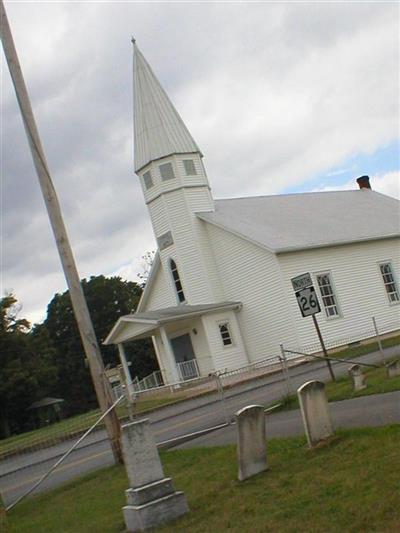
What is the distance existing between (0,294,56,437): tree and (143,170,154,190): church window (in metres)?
23.6

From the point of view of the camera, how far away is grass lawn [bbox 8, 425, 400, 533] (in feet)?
23.7

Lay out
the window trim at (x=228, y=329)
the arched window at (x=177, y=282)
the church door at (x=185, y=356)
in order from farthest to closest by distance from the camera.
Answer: the arched window at (x=177, y=282) < the church door at (x=185, y=356) < the window trim at (x=228, y=329)

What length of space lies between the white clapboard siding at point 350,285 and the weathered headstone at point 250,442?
22572mm

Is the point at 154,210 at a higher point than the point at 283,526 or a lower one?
higher

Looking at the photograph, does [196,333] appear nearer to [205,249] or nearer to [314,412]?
[205,249]

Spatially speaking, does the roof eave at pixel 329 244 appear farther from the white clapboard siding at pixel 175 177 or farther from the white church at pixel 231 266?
the white clapboard siding at pixel 175 177

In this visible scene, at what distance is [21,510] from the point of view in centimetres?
1351

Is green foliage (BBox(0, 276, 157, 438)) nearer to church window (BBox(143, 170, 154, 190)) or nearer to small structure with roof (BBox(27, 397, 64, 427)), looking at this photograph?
small structure with roof (BBox(27, 397, 64, 427))

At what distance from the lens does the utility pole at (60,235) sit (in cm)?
1492

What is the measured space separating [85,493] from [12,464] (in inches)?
157

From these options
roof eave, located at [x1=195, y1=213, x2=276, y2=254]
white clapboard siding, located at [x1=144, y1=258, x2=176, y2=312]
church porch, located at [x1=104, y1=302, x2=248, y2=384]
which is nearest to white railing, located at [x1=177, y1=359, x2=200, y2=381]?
church porch, located at [x1=104, y1=302, x2=248, y2=384]

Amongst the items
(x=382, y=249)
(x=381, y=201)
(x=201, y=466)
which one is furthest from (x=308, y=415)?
(x=381, y=201)

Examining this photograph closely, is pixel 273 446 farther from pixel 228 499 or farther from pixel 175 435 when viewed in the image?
pixel 175 435

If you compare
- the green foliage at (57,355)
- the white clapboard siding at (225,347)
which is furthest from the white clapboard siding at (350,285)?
the green foliage at (57,355)
